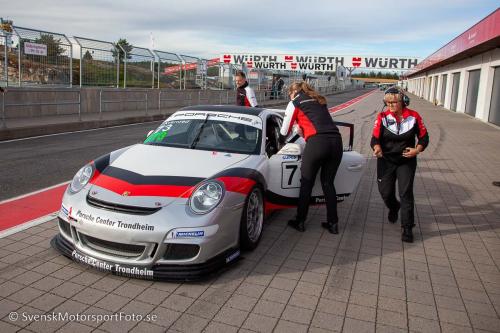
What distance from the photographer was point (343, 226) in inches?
220

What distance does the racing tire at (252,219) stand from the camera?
416 cm

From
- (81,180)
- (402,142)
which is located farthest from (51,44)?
(402,142)

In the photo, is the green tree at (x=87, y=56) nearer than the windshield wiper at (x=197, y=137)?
No

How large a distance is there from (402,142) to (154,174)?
281cm

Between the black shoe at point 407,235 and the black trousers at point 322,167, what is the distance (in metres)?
0.79

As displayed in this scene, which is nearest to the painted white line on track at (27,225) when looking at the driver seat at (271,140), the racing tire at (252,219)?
the racing tire at (252,219)

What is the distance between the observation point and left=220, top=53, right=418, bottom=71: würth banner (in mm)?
61906

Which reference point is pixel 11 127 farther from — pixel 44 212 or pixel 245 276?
pixel 245 276

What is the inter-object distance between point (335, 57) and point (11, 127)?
187 feet

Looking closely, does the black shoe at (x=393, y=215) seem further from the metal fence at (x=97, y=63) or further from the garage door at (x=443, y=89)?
the garage door at (x=443, y=89)

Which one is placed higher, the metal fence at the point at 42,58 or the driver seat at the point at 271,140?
the metal fence at the point at 42,58

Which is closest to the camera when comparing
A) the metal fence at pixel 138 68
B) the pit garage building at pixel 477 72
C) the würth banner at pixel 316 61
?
the pit garage building at pixel 477 72

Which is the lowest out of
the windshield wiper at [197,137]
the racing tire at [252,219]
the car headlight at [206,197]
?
the racing tire at [252,219]

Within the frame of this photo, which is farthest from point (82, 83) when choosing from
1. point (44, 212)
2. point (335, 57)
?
point (335, 57)
